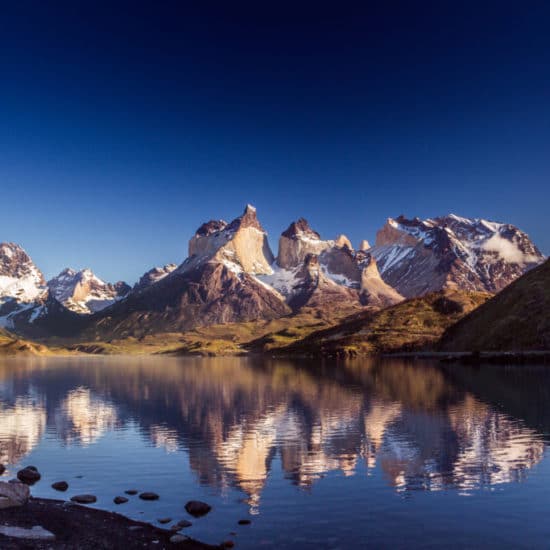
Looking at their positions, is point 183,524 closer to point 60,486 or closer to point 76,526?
point 76,526

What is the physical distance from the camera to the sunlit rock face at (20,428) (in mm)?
62531

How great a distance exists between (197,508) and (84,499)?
30.6 ft

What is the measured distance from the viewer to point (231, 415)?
94.6 meters

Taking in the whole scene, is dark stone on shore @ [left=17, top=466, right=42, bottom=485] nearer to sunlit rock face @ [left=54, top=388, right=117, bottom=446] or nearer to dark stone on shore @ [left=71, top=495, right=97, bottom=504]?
dark stone on shore @ [left=71, top=495, right=97, bottom=504]

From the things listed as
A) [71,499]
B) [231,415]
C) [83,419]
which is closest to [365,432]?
[231,415]

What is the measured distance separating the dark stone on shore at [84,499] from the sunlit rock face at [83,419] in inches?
1103

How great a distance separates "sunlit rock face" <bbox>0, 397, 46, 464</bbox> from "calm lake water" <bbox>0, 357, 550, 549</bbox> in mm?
243

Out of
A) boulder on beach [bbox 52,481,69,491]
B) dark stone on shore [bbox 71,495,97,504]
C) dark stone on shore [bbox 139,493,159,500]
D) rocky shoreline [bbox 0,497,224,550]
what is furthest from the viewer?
boulder on beach [bbox 52,481,69,491]

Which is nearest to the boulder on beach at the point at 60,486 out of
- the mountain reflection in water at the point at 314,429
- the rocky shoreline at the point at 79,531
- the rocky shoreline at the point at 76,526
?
the rocky shoreline at the point at 76,526

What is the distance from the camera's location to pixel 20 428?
82.4 metres

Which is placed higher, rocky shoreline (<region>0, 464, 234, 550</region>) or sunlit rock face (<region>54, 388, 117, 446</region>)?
rocky shoreline (<region>0, 464, 234, 550</region>)

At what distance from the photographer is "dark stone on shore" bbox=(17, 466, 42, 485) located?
49.0 meters

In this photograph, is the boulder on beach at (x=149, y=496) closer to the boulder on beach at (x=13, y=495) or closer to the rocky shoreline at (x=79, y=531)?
the rocky shoreline at (x=79, y=531)

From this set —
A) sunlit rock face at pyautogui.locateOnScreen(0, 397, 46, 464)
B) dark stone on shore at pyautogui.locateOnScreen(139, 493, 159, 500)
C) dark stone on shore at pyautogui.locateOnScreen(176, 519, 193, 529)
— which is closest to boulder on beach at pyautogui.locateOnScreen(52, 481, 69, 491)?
dark stone on shore at pyautogui.locateOnScreen(139, 493, 159, 500)
